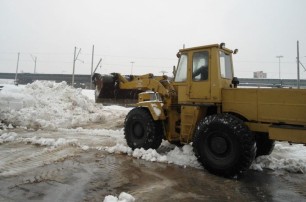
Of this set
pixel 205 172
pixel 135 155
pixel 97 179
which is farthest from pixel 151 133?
pixel 97 179

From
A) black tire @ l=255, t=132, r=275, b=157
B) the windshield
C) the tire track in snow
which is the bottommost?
the tire track in snow

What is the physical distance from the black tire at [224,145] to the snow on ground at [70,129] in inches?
27.7

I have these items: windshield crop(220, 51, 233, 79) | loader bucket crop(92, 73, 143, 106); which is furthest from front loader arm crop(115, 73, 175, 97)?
windshield crop(220, 51, 233, 79)

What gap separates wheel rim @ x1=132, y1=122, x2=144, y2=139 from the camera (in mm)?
8724

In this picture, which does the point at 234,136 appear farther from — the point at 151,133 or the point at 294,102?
the point at 151,133

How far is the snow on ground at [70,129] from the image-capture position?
802 centimetres

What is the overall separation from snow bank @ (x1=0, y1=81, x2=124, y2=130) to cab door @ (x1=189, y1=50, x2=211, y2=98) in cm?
769

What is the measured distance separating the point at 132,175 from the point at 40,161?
2.41m

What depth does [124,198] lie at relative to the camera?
4879 millimetres

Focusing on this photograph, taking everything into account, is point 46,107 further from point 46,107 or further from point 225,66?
point 225,66

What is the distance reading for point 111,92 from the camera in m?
10.0

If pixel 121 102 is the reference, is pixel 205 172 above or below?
below

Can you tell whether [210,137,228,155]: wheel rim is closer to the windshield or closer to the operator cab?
the operator cab

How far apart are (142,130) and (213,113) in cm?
214
